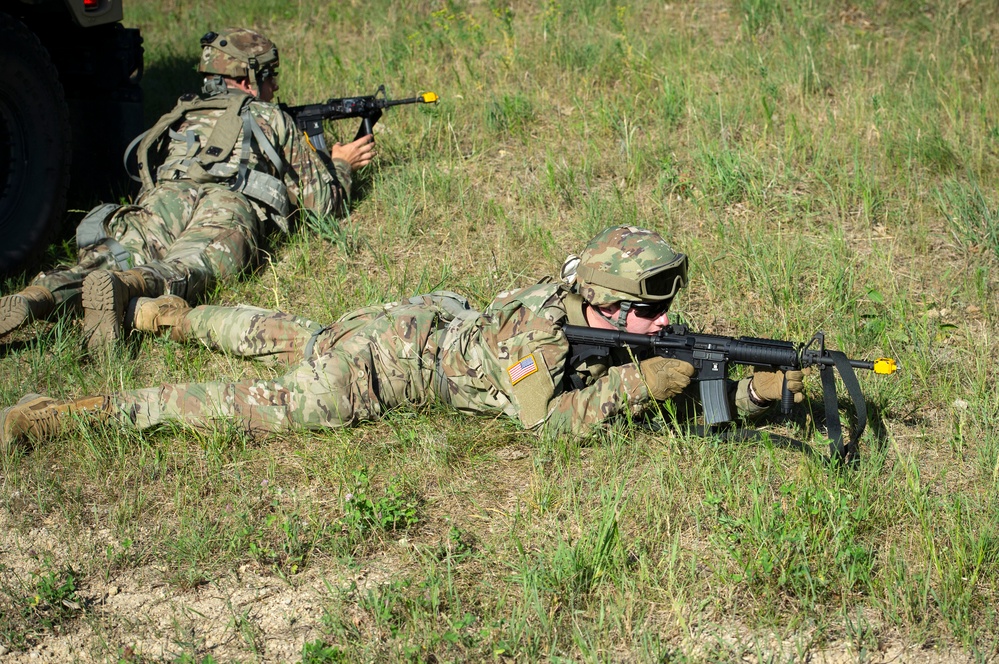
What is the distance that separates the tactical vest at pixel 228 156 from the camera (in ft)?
19.6

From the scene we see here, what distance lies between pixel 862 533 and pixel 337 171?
13.1 ft

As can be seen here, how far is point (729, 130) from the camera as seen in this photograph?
21.6 feet

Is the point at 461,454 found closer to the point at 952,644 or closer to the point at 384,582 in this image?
the point at 384,582

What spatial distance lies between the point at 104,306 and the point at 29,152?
1.36m

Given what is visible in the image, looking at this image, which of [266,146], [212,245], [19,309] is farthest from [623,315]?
[266,146]

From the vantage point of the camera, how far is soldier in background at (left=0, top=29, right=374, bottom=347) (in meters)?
5.53

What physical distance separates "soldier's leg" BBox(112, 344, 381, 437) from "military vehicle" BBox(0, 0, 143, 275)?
1837mm

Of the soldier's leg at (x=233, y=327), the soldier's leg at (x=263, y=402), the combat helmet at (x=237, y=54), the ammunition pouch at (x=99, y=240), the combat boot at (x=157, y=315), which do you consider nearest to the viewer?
the soldier's leg at (x=263, y=402)

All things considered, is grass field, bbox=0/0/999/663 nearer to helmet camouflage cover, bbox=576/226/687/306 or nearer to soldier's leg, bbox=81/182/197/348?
soldier's leg, bbox=81/182/197/348

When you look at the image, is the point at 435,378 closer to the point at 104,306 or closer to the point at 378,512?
the point at 378,512

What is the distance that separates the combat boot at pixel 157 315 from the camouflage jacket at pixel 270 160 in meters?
1.16

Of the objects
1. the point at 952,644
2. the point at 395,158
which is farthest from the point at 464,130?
the point at 952,644

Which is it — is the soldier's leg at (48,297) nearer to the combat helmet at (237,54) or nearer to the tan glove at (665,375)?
the combat helmet at (237,54)

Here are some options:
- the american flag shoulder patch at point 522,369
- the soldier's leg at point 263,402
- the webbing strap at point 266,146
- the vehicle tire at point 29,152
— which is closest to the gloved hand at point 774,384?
the american flag shoulder patch at point 522,369
